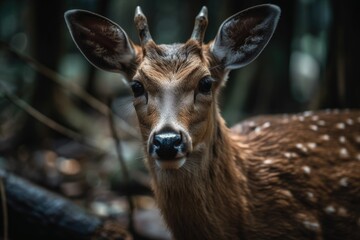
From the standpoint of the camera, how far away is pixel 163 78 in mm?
3785

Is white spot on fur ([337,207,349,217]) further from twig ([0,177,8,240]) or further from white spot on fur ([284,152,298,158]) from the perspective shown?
twig ([0,177,8,240])

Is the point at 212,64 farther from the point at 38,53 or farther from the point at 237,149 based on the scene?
the point at 38,53

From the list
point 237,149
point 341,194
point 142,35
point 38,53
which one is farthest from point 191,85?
point 38,53

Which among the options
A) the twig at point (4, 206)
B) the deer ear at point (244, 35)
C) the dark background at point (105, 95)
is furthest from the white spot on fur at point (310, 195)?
the twig at point (4, 206)

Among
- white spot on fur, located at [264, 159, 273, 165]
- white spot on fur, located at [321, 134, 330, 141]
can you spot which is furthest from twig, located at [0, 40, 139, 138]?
white spot on fur, located at [321, 134, 330, 141]

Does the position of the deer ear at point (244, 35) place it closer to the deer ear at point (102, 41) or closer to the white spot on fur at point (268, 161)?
the deer ear at point (102, 41)

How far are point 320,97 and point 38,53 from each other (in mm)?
4041

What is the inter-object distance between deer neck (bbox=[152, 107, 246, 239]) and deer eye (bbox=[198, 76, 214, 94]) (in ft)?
0.97

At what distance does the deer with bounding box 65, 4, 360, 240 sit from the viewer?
3764mm

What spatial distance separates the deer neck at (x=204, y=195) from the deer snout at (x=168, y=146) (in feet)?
1.65

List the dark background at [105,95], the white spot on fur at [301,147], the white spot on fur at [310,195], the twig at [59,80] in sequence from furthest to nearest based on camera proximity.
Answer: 1. the dark background at [105,95]
2. the twig at [59,80]
3. the white spot on fur at [301,147]
4. the white spot on fur at [310,195]

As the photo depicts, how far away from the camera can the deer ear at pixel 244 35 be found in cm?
401

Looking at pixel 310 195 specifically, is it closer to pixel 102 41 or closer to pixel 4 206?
pixel 102 41

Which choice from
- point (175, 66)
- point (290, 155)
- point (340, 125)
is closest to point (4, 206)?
point (175, 66)
